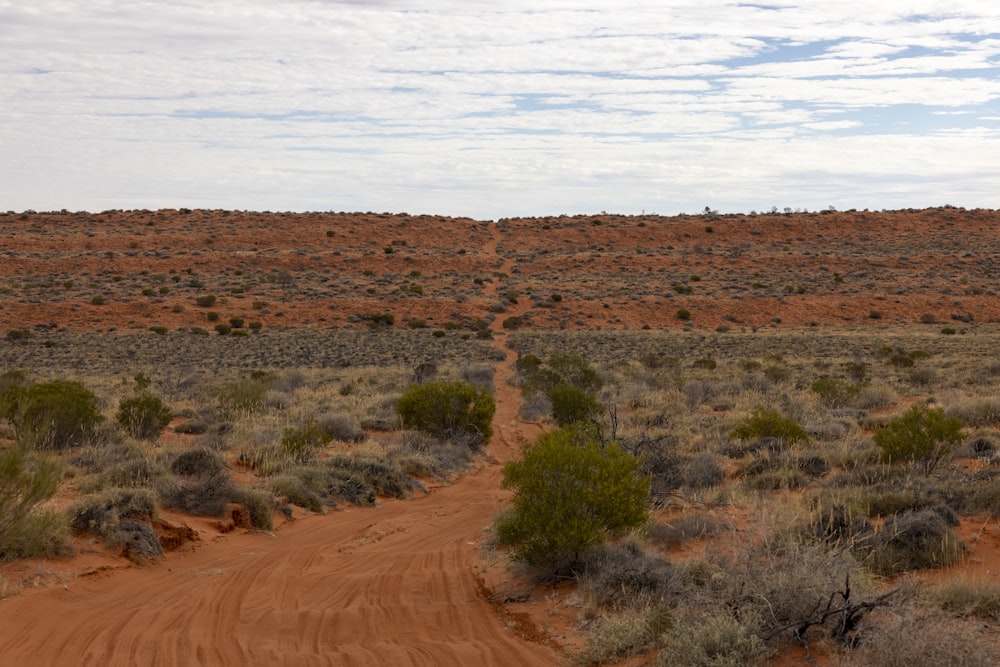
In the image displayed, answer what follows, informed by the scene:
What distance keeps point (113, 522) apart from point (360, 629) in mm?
3587

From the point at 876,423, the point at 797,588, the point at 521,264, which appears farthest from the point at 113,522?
the point at 521,264

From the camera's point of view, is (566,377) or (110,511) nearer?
(110,511)

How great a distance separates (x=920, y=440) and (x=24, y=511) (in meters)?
10.5

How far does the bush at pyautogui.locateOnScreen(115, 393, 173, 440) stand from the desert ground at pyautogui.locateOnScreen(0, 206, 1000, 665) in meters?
0.34

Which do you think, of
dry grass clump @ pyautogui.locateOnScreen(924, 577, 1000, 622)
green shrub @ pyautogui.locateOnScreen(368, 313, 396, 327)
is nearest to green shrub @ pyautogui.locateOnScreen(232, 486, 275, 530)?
dry grass clump @ pyautogui.locateOnScreen(924, 577, 1000, 622)

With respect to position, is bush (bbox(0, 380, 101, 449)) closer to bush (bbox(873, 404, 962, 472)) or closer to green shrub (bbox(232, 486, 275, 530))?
green shrub (bbox(232, 486, 275, 530))

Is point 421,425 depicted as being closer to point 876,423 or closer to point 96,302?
point 876,423

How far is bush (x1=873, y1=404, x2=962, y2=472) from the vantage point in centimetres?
1165

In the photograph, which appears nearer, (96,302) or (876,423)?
(876,423)

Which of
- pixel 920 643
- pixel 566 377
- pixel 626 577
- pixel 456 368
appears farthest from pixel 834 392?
pixel 920 643

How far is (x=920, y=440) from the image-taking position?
38.2ft

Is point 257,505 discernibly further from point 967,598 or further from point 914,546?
point 967,598

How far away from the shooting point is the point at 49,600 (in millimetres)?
7926

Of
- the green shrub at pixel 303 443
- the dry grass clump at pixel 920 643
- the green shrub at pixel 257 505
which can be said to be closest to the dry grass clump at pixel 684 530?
the dry grass clump at pixel 920 643
